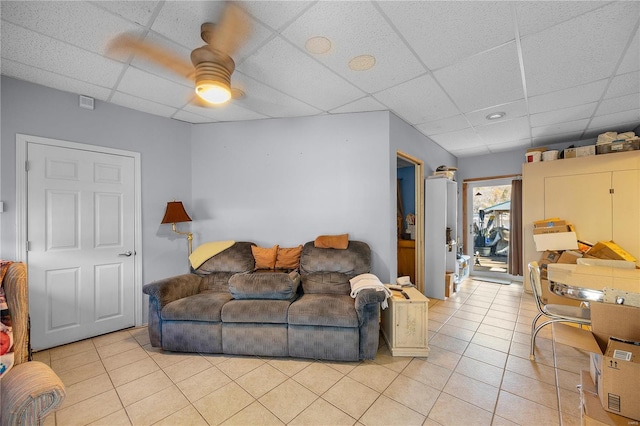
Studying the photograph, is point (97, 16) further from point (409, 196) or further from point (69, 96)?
point (409, 196)

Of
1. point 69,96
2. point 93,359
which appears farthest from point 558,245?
point 69,96

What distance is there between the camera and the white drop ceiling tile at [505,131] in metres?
3.53

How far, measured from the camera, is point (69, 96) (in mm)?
2631

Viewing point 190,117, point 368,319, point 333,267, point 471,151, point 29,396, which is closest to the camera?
point 29,396

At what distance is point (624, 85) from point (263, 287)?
13.6 ft

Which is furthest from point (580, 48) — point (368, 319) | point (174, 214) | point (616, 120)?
point (174, 214)

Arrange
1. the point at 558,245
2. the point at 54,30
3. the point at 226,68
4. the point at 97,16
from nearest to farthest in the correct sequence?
the point at 97,16
the point at 54,30
the point at 226,68
the point at 558,245

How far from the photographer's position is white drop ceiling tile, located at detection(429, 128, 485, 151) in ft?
12.9

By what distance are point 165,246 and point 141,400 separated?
6.30ft

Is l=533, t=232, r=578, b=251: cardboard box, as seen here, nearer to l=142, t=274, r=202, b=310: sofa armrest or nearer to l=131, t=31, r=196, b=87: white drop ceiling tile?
l=142, t=274, r=202, b=310: sofa armrest

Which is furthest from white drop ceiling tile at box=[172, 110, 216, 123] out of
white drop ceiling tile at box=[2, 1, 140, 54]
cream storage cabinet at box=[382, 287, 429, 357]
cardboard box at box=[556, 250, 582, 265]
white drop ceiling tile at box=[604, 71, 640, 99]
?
cardboard box at box=[556, 250, 582, 265]

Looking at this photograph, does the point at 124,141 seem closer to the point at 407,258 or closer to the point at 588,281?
the point at 407,258

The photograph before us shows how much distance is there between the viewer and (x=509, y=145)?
15.1 feet

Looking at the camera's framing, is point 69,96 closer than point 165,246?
Yes
